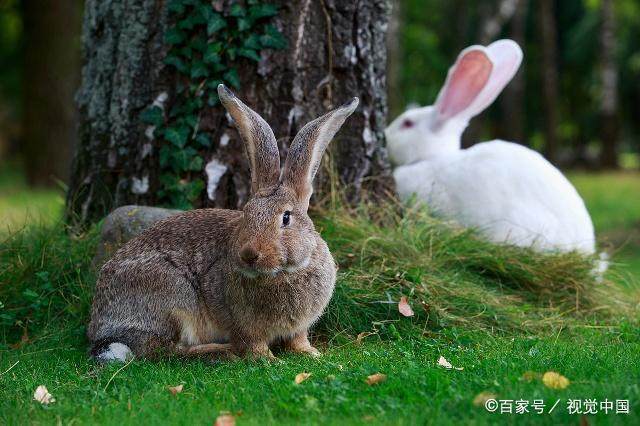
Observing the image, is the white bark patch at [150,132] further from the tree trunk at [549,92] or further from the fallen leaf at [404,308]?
the tree trunk at [549,92]

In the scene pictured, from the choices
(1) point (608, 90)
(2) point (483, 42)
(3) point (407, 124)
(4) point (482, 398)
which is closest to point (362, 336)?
(4) point (482, 398)

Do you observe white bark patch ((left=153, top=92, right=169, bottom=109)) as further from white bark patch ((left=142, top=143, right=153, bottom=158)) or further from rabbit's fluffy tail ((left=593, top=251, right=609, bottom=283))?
rabbit's fluffy tail ((left=593, top=251, right=609, bottom=283))

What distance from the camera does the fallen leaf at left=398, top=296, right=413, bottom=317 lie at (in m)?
5.17

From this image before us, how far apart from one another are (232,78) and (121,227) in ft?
4.34

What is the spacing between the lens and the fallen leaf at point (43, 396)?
12.8ft

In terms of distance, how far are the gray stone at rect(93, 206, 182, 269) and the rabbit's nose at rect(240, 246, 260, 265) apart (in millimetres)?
1515

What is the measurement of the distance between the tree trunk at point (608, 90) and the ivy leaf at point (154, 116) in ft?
52.1

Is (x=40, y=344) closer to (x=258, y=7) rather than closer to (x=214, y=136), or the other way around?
(x=214, y=136)

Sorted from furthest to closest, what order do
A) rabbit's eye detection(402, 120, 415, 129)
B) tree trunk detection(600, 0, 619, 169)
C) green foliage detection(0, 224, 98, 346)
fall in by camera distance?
tree trunk detection(600, 0, 619, 169)
rabbit's eye detection(402, 120, 415, 129)
green foliage detection(0, 224, 98, 346)

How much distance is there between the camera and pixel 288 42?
242 inches

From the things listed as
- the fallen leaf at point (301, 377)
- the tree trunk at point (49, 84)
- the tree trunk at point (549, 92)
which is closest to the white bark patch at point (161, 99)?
Result: the fallen leaf at point (301, 377)

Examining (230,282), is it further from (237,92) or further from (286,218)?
(237,92)

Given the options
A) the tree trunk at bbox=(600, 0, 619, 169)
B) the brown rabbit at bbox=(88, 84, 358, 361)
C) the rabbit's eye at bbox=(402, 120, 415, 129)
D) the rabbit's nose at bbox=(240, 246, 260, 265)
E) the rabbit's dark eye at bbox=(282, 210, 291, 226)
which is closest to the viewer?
the rabbit's nose at bbox=(240, 246, 260, 265)

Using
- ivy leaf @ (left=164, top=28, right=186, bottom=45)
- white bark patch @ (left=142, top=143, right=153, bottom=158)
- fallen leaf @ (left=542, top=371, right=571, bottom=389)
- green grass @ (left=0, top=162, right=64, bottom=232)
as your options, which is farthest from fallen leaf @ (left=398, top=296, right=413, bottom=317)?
green grass @ (left=0, top=162, right=64, bottom=232)
